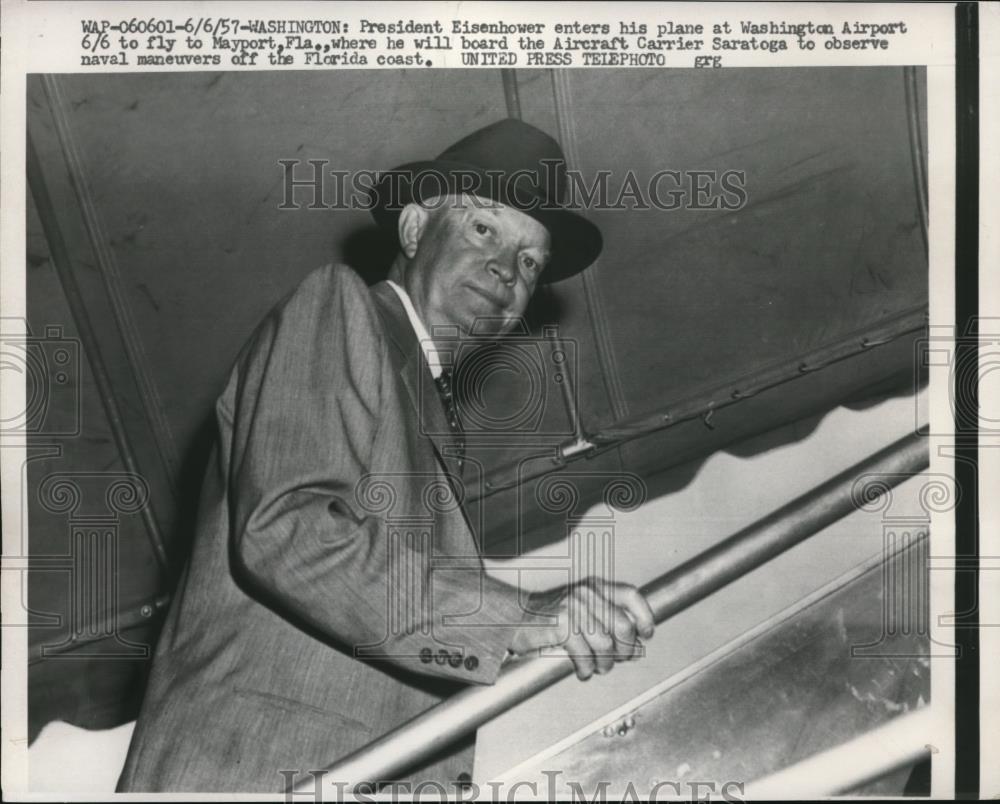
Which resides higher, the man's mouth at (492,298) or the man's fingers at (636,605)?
the man's mouth at (492,298)

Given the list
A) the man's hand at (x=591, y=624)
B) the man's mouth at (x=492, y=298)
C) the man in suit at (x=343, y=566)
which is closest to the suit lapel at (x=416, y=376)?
the man in suit at (x=343, y=566)

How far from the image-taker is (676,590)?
134cm

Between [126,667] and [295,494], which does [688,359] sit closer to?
[295,494]

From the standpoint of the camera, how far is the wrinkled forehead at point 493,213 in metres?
1.43

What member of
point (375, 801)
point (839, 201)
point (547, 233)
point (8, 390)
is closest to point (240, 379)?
point (8, 390)

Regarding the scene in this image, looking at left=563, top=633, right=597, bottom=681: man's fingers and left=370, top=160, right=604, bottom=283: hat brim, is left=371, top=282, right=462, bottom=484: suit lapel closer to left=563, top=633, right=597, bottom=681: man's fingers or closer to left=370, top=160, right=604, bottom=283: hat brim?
left=370, top=160, right=604, bottom=283: hat brim

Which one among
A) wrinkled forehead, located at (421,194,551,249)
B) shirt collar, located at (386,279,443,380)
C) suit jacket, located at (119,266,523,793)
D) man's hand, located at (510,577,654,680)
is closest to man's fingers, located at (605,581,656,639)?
man's hand, located at (510,577,654,680)

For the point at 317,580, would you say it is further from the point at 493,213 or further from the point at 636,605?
the point at 493,213

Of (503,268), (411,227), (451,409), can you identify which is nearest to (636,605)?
(451,409)

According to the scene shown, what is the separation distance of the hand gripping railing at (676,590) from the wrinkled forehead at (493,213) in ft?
1.62

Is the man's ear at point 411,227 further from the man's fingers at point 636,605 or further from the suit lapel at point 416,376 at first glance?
the man's fingers at point 636,605

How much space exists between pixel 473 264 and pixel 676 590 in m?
0.51

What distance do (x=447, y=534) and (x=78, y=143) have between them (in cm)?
74

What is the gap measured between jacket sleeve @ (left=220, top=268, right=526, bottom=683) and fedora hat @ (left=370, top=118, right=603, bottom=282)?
0.17 meters
